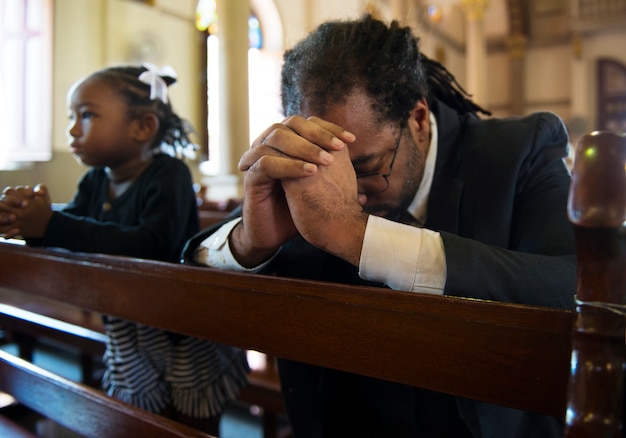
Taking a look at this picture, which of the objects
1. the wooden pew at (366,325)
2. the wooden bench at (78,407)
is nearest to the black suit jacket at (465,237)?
the wooden pew at (366,325)

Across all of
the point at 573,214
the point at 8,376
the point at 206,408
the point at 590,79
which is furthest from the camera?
the point at 590,79

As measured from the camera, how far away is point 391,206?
1.14 meters

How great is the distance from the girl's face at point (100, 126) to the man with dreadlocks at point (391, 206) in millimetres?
575

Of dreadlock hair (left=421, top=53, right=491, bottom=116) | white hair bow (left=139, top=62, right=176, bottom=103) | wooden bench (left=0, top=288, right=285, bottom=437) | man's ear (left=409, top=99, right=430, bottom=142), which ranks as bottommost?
wooden bench (left=0, top=288, right=285, bottom=437)

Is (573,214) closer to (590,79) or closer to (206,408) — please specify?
(206,408)

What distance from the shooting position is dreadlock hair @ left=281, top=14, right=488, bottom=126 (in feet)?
3.34

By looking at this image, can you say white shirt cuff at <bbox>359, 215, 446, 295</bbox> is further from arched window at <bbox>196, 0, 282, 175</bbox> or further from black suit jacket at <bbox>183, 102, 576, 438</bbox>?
arched window at <bbox>196, 0, 282, 175</bbox>

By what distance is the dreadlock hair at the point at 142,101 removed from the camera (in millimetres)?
1660

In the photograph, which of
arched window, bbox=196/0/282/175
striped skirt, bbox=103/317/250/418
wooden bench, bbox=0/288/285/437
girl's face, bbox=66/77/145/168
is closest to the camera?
striped skirt, bbox=103/317/250/418

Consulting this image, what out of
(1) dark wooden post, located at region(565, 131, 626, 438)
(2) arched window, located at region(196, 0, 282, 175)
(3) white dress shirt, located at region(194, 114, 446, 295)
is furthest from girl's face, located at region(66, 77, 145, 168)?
(2) arched window, located at region(196, 0, 282, 175)

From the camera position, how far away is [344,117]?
100 centimetres

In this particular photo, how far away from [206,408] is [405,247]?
894 millimetres

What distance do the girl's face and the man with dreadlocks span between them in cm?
57

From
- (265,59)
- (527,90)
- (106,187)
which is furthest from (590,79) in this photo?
(106,187)
